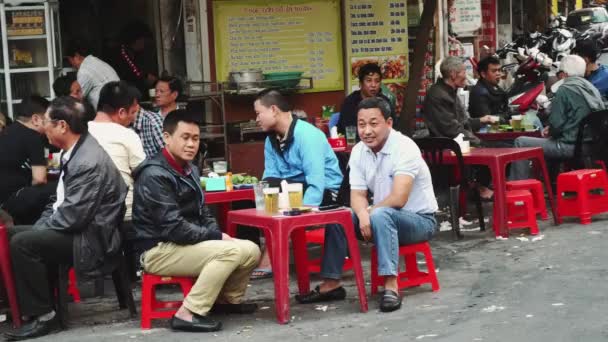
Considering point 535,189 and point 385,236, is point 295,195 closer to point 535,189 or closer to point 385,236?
point 385,236

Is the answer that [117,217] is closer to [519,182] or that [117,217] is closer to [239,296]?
[239,296]

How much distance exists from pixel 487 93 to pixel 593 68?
1.24m

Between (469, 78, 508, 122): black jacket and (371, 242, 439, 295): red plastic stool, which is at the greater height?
(469, 78, 508, 122): black jacket

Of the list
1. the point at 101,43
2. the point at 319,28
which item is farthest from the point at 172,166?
the point at 101,43

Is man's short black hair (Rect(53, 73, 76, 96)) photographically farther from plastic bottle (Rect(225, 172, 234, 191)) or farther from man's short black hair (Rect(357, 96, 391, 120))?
man's short black hair (Rect(357, 96, 391, 120))

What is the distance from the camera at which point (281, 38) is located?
1239 cm

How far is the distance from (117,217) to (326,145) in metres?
1.90

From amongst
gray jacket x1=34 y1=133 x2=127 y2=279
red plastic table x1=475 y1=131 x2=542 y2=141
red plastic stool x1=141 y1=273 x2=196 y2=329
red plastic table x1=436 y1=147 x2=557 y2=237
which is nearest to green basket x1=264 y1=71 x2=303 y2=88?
red plastic table x1=475 y1=131 x2=542 y2=141

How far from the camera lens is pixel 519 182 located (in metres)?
10.3

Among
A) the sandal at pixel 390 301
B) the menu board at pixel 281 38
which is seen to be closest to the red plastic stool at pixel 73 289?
the sandal at pixel 390 301

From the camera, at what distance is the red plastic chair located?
7.11 metres

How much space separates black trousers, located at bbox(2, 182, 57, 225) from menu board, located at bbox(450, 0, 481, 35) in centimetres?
973

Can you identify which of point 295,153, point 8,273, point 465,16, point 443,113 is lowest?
point 8,273

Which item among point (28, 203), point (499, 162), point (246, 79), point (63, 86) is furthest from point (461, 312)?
point (246, 79)
